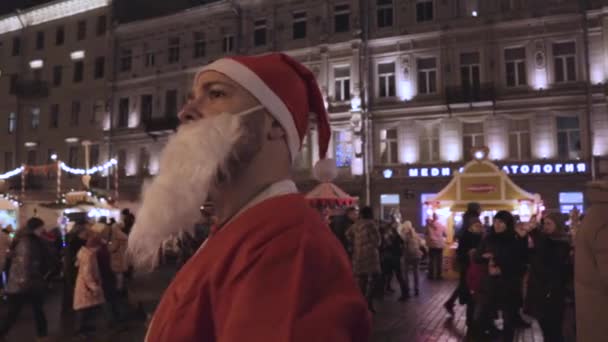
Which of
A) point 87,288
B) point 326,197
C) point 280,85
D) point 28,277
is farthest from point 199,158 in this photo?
point 326,197

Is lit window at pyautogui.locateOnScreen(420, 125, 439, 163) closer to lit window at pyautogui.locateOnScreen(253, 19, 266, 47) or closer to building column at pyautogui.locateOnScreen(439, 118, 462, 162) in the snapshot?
building column at pyautogui.locateOnScreen(439, 118, 462, 162)

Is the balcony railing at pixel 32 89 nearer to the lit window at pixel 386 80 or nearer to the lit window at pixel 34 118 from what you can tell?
the lit window at pixel 34 118

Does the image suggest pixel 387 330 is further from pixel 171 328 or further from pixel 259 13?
pixel 259 13

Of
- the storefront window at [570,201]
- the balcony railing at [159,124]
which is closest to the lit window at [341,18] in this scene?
the balcony railing at [159,124]

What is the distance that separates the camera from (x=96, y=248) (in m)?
8.12

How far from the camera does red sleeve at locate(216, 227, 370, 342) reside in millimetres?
1088

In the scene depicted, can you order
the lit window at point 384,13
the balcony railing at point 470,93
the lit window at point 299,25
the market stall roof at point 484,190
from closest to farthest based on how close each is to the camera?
the market stall roof at point 484,190, the balcony railing at point 470,93, the lit window at point 384,13, the lit window at point 299,25

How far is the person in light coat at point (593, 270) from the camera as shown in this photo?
13.8ft

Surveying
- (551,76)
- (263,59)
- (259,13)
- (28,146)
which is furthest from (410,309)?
(28,146)

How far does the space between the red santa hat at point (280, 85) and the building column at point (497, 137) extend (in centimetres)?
2210

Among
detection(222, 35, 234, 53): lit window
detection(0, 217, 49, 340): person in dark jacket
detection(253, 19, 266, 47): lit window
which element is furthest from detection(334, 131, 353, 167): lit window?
detection(0, 217, 49, 340): person in dark jacket

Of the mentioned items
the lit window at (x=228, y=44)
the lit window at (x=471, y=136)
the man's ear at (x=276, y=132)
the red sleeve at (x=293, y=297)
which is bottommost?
the red sleeve at (x=293, y=297)

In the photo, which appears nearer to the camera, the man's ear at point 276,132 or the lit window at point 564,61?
the man's ear at point 276,132

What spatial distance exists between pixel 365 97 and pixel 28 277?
18960 mm
